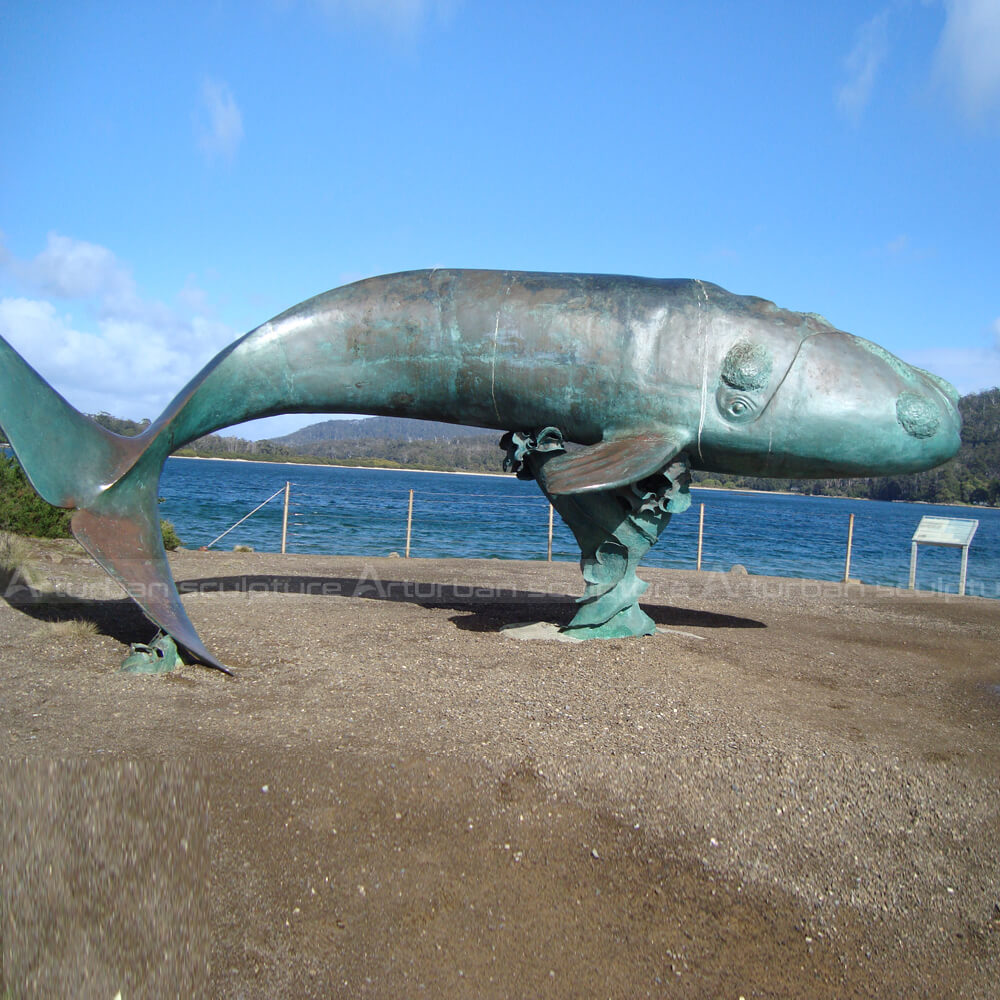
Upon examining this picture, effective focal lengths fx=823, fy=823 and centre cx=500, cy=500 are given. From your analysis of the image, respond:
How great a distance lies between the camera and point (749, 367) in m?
6.30

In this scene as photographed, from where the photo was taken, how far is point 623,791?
4320 millimetres

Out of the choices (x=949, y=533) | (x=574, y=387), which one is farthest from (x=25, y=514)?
(x=949, y=533)

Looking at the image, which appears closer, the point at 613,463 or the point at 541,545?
the point at 613,463

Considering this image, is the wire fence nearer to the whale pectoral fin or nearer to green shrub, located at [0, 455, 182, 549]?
green shrub, located at [0, 455, 182, 549]

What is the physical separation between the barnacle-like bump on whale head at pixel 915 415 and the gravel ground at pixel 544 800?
207cm

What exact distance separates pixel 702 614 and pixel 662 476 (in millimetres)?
3626

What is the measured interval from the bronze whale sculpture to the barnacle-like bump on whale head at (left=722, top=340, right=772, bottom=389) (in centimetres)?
1

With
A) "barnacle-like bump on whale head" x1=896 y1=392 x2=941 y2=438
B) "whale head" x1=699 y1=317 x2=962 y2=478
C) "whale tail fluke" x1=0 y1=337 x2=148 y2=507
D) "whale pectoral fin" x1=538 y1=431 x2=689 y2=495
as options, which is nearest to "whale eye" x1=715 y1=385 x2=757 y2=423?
"whale head" x1=699 y1=317 x2=962 y2=478

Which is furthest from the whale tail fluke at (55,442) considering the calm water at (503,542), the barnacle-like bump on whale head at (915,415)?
the calm water at (503,542)

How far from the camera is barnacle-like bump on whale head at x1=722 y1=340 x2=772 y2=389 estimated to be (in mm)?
6305

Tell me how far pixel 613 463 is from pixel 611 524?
93 centimetres

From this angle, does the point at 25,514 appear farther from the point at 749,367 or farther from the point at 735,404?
the point at 749,367

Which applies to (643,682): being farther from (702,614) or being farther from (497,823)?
(702,614)

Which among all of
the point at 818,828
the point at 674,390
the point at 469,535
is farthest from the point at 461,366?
the point at 469,535
